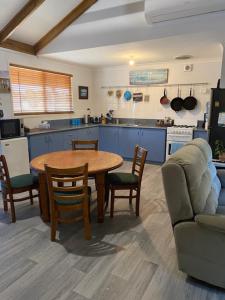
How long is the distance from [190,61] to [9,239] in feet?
15.1

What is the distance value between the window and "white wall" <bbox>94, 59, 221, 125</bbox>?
968mm

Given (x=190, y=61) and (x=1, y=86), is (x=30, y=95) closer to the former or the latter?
(x=1, y=86)

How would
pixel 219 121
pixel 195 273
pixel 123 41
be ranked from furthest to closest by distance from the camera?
pixel 123 41, pixel 219 121, pixel 195 273

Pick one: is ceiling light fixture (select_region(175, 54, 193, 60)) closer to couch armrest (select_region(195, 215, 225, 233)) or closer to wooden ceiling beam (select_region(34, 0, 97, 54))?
wooden ceiling beam (select_region(34, 0, 97, 54))

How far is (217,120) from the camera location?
321cm

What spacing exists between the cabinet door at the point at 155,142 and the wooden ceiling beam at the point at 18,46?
2778 millimetres

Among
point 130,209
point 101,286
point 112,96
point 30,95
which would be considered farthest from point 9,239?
point 112,96

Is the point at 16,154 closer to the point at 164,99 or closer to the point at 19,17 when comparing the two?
the point at 19,17

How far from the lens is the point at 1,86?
380 cm

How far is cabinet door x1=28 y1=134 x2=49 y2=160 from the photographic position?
3.96 meters

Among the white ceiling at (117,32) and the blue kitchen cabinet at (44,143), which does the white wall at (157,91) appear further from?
the blue kitchen cabinet at (44,143)

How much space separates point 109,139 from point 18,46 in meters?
2.72

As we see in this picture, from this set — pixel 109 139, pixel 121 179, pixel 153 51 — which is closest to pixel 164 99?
pixel 153 51

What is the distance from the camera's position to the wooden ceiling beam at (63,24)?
11.9 feet
